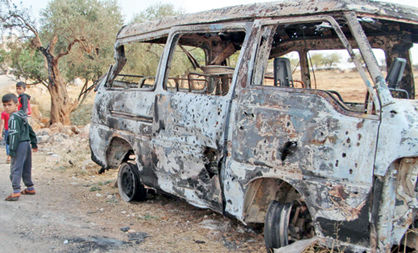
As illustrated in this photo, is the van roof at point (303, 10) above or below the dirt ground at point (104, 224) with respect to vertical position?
above

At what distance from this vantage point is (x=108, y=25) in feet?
55.2

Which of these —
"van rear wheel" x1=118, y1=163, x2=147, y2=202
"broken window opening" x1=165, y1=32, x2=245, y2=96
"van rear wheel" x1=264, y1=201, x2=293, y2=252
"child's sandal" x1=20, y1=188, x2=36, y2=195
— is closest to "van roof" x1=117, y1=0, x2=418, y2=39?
"broken window opening" x1=165, y1=32, x2=245, y2=96

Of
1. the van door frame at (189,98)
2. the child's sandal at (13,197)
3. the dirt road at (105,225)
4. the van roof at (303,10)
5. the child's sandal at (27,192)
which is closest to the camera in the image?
the van roof at (303,10)

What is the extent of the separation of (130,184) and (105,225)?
1.05m

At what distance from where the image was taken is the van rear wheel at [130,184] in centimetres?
586

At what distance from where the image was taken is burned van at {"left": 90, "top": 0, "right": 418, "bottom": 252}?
317 cm

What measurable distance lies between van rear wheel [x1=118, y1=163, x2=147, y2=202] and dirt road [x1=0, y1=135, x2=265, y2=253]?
0.11 meters

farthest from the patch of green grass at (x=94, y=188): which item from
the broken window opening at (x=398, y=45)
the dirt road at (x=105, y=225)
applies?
the broken window opening at (x=398, y=45)

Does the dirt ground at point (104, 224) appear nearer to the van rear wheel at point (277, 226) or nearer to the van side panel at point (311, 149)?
the van rear wheel at point (277, 226)

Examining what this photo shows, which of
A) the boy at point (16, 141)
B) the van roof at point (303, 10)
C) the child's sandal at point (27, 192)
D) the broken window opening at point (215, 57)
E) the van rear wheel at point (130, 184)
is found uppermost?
the van roof at point (303, 10)

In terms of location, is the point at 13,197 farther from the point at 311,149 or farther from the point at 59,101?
the point at 59,101

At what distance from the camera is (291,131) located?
3.56m

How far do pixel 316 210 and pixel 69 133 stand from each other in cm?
1148

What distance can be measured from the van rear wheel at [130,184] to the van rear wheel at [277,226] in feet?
8.06
